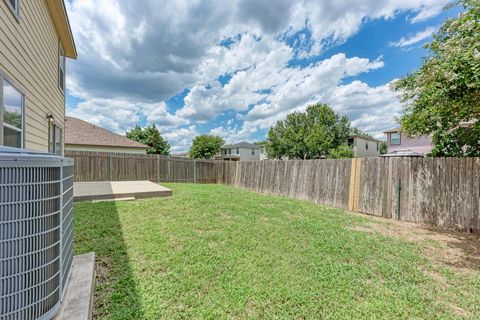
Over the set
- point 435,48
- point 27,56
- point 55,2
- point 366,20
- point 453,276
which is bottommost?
point 453,276

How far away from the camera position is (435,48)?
5.24 m

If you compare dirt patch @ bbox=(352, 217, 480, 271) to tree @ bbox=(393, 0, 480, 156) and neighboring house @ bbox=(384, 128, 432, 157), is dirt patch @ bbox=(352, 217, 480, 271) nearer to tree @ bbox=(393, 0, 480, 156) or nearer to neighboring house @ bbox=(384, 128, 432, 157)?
tree @ bbox=(393, 0, 480, 156)

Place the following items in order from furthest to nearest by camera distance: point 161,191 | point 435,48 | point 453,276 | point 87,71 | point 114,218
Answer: point 87,71
point 161,191
point 435,48
point 114,218
point 453,276

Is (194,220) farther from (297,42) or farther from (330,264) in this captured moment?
(297,42)

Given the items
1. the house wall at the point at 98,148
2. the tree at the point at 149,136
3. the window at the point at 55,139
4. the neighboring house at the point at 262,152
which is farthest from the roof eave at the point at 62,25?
the neighboring house at the point at 262,152

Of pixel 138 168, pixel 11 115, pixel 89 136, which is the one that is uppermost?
pixel 89 136

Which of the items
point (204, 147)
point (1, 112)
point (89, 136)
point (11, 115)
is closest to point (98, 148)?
point (89, 136)

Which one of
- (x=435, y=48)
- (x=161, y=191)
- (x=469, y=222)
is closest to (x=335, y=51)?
(x=435, y=48)

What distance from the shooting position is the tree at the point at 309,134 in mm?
34625

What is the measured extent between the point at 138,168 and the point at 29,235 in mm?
12284

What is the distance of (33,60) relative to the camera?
14.4 feet

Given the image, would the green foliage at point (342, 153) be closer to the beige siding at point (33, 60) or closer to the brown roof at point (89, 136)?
the brown roof at point (89, 136)

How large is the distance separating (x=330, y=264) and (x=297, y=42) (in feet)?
39.1

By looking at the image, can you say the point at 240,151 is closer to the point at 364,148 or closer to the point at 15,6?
the point at 364,148
